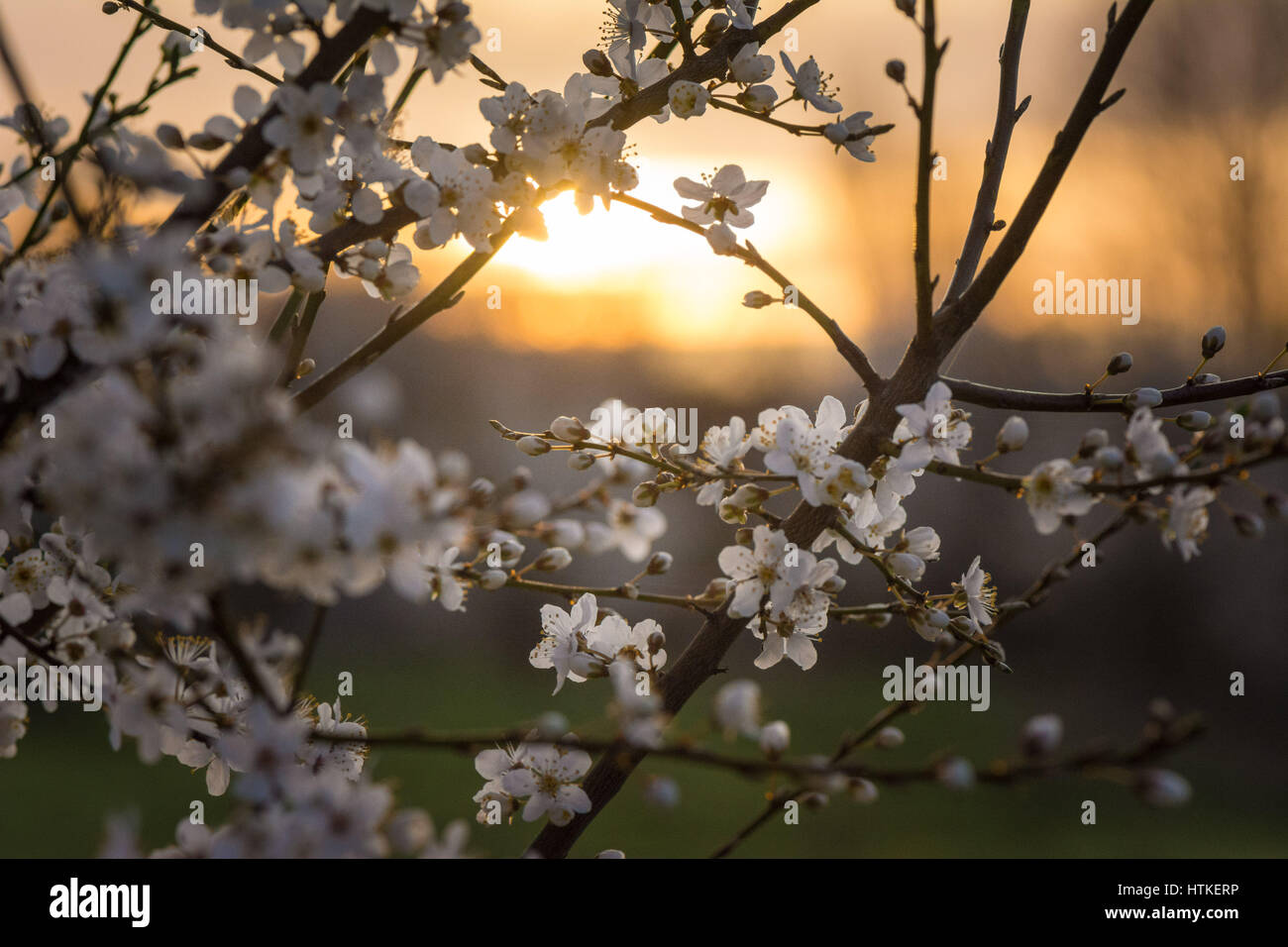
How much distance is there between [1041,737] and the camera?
59cm

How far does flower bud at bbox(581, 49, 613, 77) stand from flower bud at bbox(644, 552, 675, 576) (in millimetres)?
512

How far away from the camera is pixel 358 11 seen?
744 millimetres

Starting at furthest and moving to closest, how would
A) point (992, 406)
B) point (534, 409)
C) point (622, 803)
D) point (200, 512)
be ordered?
point (534, 409), point (622, 803), point (992, 406), point (200, 512)

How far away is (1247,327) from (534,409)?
676 centimetres

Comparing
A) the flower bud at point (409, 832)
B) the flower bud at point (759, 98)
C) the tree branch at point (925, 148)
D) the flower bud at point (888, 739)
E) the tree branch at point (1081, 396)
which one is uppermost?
the flower bud at point (759, 98)

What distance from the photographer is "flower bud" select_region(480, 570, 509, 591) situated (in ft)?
2.93

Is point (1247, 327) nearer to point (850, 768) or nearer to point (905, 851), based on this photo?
point (905, 851)

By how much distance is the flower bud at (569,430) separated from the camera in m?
1.09

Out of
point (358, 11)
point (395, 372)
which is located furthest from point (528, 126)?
point (395, 372)

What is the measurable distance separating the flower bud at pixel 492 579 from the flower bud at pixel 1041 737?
47 cm

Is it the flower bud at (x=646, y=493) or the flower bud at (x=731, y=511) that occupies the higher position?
the flower bud at (x=646, y=493)

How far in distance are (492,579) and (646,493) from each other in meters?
0.24

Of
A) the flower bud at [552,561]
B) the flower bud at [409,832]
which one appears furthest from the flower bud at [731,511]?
the flower bud at [409,832]

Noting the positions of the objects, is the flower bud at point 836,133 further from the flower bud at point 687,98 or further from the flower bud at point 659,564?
the flower bud at point 659,564
